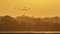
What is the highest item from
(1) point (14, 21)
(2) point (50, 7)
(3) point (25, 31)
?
(2) point (50, 7)

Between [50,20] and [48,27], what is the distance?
80mm

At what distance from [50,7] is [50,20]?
0.15 metres

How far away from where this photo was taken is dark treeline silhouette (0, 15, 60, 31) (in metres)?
1.17

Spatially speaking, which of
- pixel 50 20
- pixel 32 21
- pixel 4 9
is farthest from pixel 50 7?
pixel 4 9

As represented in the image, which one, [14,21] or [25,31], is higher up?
[14,21]

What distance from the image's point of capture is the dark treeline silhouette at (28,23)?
3.84 ft

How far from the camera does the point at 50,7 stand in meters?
1.25

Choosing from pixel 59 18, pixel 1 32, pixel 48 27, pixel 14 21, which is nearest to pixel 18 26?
pixel 14 21

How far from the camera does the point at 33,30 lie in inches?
45.9

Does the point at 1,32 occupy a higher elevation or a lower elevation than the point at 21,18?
lower

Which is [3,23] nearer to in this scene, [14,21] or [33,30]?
[14,21]

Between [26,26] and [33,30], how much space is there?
3.3 inches

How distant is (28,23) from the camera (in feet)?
3.91

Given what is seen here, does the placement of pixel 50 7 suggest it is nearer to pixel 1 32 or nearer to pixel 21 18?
pixel 21 18
